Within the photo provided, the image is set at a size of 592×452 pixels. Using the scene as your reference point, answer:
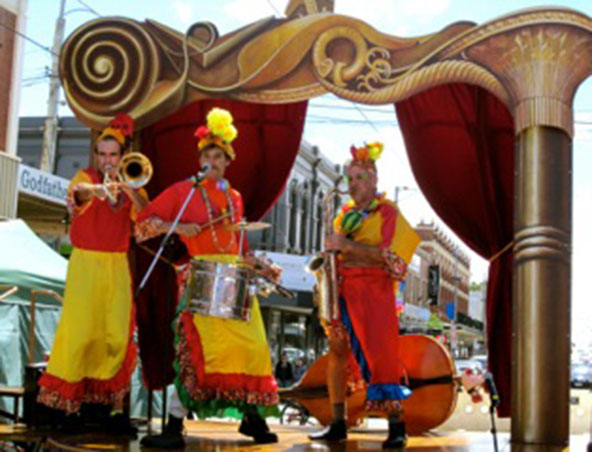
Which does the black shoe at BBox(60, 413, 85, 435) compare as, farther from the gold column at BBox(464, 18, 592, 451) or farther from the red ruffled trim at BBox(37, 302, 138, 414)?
the gold column at BBox(464, 18, 592, 451)

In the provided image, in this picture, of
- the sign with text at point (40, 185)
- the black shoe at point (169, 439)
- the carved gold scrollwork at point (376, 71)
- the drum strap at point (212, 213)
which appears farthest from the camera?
the sign with text at point (40, 185)

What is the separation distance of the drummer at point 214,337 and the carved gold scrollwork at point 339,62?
1.01m

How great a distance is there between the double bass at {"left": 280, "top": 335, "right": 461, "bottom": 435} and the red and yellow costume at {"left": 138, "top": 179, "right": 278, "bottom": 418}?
133 cm

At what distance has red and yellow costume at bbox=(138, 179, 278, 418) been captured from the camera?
477cm

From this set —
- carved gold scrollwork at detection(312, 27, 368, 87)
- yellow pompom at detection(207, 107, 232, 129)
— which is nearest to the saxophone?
yellow pompom at detection(207, 107, 232, 129)

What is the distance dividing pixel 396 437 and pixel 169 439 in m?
1.37

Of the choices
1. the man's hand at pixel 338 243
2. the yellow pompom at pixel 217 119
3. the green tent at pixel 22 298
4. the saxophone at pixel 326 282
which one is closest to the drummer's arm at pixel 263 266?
the saxophone at pixel 326 282

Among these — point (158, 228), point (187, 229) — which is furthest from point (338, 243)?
point (158, 228)

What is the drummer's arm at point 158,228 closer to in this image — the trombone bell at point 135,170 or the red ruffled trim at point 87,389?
the trombone bell at point 135,170

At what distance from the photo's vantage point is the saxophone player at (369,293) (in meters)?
5.12

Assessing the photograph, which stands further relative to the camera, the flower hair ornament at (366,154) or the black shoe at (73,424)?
the flower hair ornament at (366,154)

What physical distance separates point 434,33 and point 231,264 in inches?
86.1

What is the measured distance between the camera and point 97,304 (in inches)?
201

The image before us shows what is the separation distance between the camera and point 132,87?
6129 millimetres
